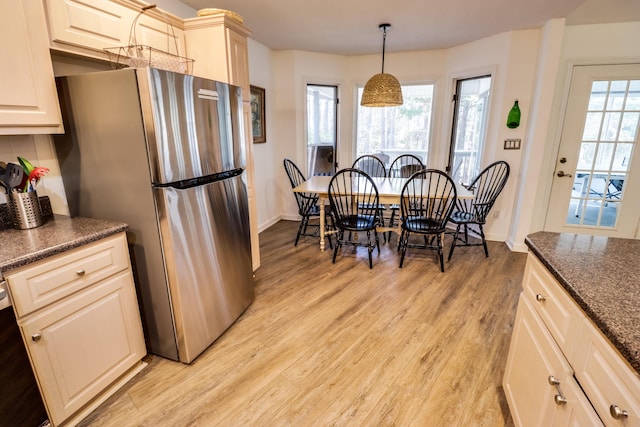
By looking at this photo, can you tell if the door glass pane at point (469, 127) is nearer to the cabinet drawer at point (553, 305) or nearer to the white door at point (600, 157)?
the white door at point (600, 157)

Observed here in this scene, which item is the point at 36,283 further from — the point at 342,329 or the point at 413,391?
the point at 413,391

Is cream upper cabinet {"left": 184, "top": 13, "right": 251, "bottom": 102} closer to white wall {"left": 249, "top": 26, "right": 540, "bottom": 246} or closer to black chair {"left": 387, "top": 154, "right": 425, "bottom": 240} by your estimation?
white wall {"left": 249, "top": 26, "right": 540, "bottom": 246}

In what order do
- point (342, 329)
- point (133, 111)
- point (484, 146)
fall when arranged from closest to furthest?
point (133, 111)
point (342, 329)
point (484, 146)

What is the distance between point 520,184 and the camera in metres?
3.51

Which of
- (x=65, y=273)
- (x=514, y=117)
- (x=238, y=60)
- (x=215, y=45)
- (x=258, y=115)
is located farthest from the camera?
(x=258, y=115)

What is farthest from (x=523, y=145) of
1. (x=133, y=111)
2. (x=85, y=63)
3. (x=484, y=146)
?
(x=85, y=63)

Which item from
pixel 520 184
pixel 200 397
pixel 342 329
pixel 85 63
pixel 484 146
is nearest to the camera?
pixel 200 397

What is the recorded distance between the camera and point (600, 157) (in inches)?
132

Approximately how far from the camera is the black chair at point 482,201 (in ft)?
10.9

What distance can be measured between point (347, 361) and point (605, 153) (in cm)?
361

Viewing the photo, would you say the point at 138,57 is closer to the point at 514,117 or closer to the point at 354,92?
the point at 354,92

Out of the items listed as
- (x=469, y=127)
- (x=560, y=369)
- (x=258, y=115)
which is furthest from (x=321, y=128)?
(x=560, y=369)

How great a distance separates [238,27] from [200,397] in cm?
243

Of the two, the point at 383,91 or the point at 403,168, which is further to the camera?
the point at 403,168
